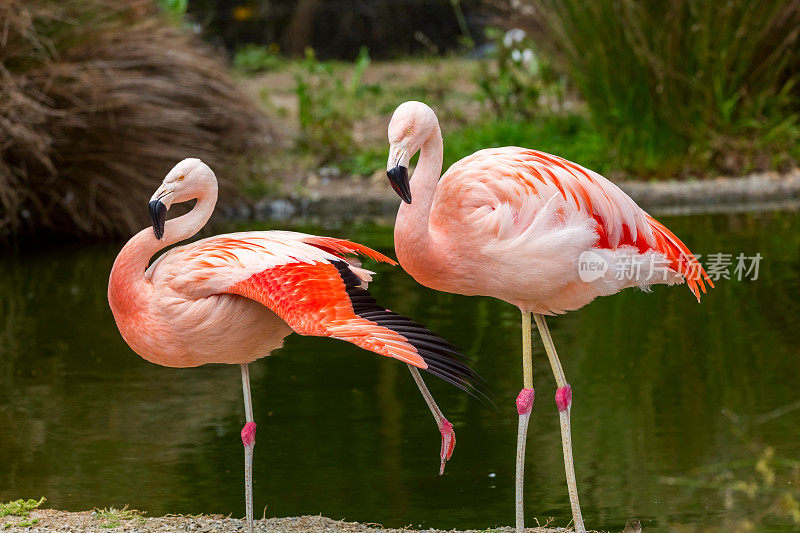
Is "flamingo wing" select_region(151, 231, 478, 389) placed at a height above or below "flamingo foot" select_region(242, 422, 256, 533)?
above

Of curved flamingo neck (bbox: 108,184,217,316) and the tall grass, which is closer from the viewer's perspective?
curved flamingo neck (bbox: 108,184,217,316)

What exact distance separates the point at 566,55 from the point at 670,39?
0.94 metres

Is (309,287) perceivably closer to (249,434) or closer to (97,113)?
(249,434)

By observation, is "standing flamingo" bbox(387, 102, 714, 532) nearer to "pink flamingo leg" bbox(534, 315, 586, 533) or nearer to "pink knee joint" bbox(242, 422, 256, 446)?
"pink flamingo leg" bbox(534, 315, 586, 533)

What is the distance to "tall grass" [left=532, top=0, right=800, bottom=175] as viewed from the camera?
8805mm

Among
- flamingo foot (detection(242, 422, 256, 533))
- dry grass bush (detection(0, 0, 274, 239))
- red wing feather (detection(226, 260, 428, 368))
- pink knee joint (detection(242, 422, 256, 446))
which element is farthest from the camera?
dry grass bush (detection(0, 0, 274, 239))

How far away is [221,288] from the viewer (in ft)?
11.6

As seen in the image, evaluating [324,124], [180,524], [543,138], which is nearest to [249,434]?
[180,524]

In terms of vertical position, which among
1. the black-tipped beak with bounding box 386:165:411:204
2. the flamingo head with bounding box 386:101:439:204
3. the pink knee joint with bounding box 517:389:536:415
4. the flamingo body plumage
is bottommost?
the pink knee joint with bounding box 517:389:536:415

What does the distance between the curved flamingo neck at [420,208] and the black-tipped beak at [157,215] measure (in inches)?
29.9

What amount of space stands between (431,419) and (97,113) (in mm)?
4787

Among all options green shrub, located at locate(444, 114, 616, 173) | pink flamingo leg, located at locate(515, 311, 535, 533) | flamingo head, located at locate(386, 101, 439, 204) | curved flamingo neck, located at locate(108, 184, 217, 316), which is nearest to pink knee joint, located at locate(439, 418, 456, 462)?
pink flamingo leg, located at locate(515, 311, 535, 533)

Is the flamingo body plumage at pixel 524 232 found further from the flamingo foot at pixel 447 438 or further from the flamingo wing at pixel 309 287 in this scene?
the flamingo foot at pixel 447 438

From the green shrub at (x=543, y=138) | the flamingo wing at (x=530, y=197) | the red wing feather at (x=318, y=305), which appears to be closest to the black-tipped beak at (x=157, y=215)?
the red wing feather at (x=318, y=305)
